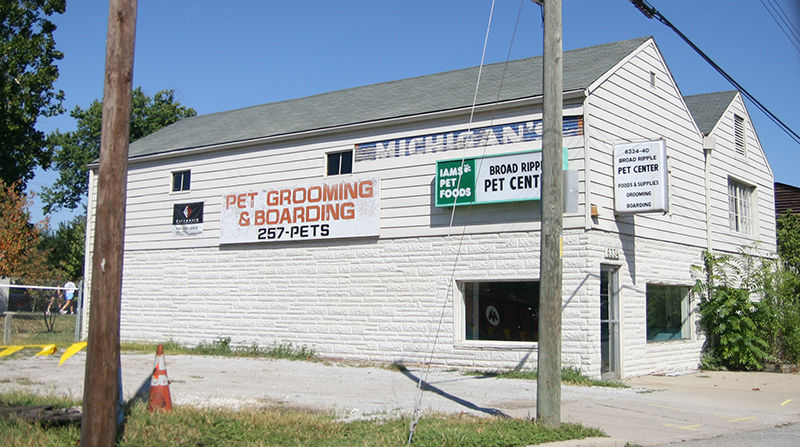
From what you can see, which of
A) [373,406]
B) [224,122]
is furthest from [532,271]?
[224,122]

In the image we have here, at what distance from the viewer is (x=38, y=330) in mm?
22641

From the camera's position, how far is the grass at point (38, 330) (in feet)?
65.1

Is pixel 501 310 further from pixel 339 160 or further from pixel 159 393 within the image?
pixel 159 393

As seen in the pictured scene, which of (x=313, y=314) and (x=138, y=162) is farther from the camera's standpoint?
(x=138, y=162)

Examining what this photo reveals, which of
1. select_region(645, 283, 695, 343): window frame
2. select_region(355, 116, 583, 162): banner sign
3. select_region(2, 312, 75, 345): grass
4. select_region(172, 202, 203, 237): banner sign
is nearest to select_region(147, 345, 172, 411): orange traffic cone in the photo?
select_region(355, 116, 583, 162): banner sign

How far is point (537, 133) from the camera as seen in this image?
14625 millimetres

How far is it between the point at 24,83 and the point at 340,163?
20508 mm

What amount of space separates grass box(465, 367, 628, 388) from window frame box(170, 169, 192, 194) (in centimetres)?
998

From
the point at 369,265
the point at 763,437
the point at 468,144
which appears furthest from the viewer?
the point at 369,265

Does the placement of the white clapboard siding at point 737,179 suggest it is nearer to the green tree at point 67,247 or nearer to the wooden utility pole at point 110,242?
the wooden utility pole at point 110,242

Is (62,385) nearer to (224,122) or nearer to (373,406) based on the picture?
(373,406)

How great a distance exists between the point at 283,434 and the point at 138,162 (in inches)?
601

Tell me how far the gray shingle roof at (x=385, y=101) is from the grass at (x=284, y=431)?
320 inches

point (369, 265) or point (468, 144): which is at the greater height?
point (468, 144)
